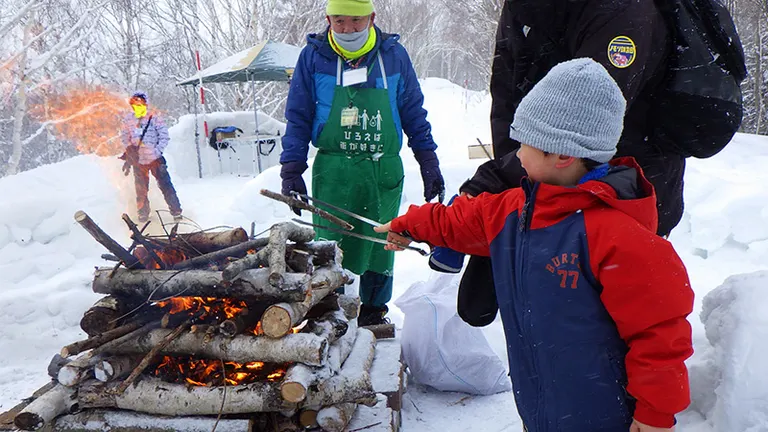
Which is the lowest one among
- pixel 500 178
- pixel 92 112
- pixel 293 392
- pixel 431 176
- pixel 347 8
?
pixel 92 112

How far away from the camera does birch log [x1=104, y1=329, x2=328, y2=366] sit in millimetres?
2445

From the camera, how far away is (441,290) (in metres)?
3.67

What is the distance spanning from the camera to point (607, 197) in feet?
5.16

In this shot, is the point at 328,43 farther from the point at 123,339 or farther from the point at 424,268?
the point at 424,268

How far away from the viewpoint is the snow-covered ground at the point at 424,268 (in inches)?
86.9

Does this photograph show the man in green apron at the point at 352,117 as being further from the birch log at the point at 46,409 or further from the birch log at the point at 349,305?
the birch log at the point at 46,409

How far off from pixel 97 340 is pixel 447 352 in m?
2.01

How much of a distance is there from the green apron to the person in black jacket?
1403mm

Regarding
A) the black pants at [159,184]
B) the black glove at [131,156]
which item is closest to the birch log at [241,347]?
the black pants at [159,184]

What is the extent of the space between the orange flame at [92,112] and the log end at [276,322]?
72.4 feet

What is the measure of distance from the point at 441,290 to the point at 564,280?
2070mm

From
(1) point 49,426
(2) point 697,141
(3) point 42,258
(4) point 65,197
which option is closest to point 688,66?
(2) point 697,141

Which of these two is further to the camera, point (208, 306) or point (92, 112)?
point (92, 112)

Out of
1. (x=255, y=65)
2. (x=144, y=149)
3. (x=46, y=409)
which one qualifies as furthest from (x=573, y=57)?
(x=255, y=65)
